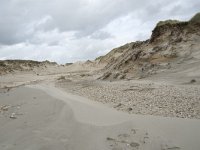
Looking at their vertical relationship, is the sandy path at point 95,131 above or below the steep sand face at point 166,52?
below

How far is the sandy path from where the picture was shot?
20.8 feet

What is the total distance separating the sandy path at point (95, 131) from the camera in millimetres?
6340

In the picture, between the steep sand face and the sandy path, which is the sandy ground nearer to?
the sandy path

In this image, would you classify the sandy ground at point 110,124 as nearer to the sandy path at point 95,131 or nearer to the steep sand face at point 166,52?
the sandy path at point 95,131

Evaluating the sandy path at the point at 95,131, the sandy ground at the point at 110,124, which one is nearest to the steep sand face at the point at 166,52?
the sandy ground at the point at 110,124

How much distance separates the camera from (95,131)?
721cm

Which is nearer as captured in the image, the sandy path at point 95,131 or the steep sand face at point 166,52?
the sandy path at point 95,131

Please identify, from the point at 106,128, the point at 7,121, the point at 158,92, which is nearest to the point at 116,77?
the point at 158,92

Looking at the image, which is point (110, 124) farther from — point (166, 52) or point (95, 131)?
point (166, 52)

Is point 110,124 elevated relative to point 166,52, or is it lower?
lower

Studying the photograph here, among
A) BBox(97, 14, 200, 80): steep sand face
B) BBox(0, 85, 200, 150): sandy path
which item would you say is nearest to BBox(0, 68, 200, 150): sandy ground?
BBox(0, 85, 200, 150): sandy path

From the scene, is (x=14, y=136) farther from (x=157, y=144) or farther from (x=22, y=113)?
(x=157, y=144)

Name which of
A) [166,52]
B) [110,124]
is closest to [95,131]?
[110,124]

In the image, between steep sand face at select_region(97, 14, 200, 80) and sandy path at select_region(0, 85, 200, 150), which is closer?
sandy path at select_region(0, 85, 200, 150)
